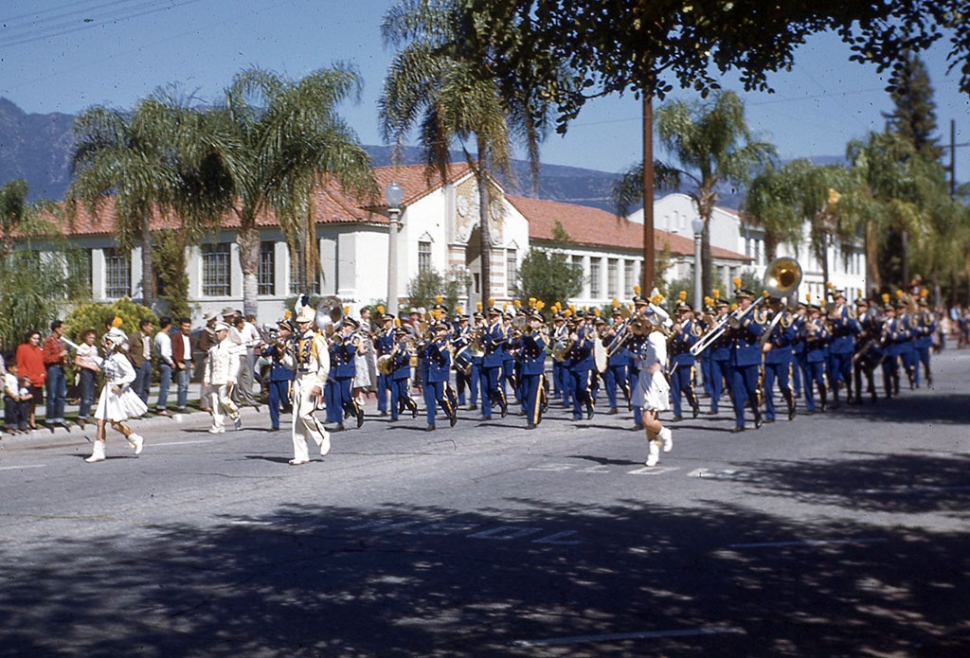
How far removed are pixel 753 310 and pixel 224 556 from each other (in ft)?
36.3

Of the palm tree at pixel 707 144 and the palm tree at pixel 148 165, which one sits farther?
the palm tree at pixel 707 144

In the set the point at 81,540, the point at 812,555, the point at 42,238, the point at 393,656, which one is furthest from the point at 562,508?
the point at 42,238

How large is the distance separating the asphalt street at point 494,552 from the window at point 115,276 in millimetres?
33759

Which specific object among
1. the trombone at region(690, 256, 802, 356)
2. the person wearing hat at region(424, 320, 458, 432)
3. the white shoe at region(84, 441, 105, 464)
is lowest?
the white shoe at region(84, 441, 105, 464)

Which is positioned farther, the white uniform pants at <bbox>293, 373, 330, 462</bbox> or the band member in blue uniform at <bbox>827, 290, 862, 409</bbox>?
the band member in blue uniform at <bbox>827, 290, 862, 409</bbox>

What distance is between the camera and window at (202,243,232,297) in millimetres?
46219

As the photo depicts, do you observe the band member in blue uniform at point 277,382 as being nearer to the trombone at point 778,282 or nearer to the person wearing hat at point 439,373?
the person wearing hat at point 439,373

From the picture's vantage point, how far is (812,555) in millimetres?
8320

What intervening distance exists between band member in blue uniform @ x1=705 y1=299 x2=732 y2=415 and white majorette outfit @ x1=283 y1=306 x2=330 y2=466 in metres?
6.30

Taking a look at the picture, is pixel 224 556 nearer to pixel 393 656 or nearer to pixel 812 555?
pixel 393 656

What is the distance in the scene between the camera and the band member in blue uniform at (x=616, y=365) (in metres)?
20.5

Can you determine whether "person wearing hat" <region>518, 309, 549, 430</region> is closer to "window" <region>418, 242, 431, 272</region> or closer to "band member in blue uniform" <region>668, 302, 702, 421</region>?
"band member in blue uniform" <region>668, 302, 702, 421</region>

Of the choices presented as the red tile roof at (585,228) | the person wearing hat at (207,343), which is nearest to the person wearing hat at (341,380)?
the person wearing hat at (207,343)

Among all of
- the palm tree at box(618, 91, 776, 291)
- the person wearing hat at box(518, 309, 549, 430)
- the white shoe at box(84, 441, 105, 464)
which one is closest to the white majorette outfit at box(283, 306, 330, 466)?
the white shoe at box(84, 441, 105, 464)
